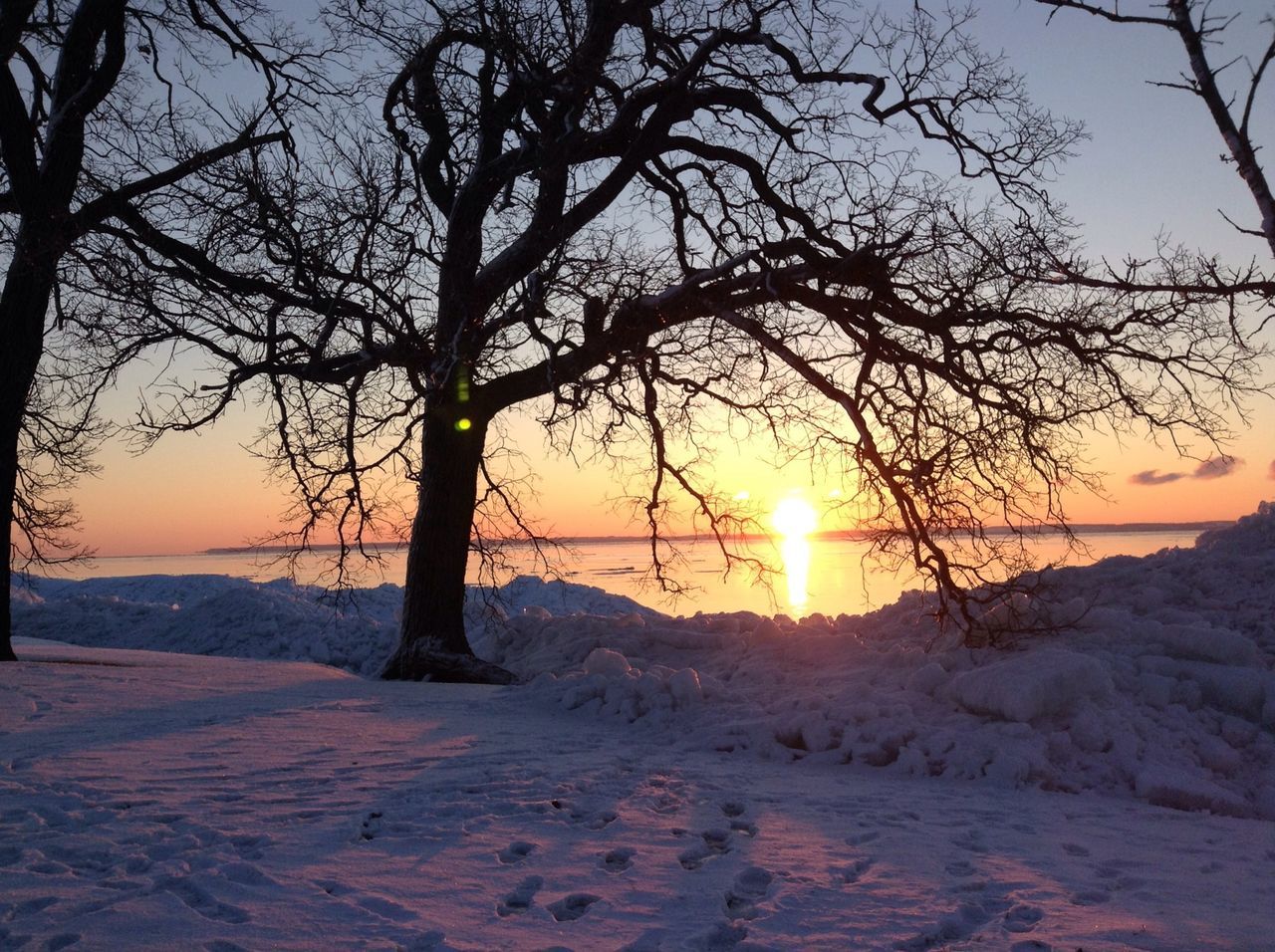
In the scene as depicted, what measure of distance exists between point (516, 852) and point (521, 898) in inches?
19.2

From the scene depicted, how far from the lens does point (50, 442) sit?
1090 cm

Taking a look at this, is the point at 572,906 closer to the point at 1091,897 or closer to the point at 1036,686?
the point at 1091,897

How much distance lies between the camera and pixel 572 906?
3.21 metres

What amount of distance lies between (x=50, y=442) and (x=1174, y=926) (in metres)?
11.5

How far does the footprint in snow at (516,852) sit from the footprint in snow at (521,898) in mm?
202

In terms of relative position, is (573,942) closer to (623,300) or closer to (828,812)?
(828,812)

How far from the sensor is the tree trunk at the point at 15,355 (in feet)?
30.9

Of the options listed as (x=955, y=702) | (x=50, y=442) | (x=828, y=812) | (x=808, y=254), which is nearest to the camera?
(x=828, y=812)

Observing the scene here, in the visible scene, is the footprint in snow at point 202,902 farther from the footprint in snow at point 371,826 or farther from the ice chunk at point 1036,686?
the ice chunk at point 1036,686

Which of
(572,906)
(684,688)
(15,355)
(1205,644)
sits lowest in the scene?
(572,906)

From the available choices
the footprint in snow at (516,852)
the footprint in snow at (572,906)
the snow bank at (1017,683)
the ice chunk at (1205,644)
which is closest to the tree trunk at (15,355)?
the snow bank at (1017,683)

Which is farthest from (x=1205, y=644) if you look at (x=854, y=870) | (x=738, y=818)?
(x=854, y=870)

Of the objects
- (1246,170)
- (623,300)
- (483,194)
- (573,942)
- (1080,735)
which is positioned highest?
(483,194)

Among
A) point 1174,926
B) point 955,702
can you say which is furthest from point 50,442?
point 1174,926
